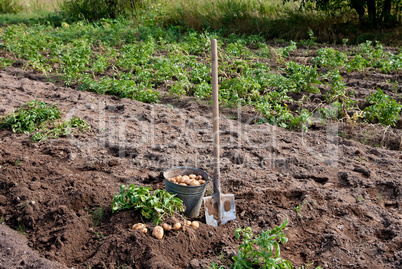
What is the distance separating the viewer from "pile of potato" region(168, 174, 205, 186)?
3580mm

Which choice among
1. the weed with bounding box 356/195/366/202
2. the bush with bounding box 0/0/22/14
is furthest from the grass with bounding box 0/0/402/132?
the bush with bounding box 0/0/22/14

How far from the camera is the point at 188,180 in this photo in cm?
362

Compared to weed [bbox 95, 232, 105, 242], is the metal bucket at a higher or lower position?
higher

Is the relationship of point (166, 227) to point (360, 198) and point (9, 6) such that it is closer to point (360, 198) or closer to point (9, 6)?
point (360, 198)

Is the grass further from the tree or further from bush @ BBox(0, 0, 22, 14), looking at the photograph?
bush @ BBox(0, 0, 22, 14)

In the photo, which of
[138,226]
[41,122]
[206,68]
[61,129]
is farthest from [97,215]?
[206,68]

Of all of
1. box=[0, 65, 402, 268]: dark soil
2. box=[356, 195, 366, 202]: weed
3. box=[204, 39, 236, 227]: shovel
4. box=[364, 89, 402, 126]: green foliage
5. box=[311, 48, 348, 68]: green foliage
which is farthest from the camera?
box=[311, 48, 348, 68]: green foliage

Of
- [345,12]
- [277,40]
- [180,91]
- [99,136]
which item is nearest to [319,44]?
[277,40]

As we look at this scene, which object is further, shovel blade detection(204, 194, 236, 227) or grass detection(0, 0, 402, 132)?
grass detection(0, 0, 402, 132)

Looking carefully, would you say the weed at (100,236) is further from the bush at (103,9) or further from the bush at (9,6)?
the bush at (9,6)

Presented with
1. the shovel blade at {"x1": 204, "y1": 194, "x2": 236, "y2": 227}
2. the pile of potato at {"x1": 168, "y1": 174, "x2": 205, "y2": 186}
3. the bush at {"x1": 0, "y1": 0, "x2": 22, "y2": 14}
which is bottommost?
the shovel blade at {"x1": 204, "y1": 194, "x2": 236, "y2": 227}

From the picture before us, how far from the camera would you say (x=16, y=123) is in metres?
5.29

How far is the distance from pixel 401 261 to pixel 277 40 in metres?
8.50

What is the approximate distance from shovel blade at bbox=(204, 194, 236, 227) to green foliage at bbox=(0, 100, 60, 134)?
282 cm
